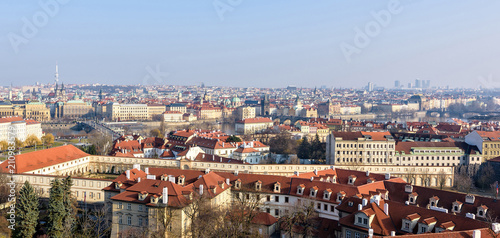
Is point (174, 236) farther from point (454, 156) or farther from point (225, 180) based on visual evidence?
point (454, 156)

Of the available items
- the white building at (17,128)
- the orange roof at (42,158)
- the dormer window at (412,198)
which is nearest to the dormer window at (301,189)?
the dormer window at (412,198)

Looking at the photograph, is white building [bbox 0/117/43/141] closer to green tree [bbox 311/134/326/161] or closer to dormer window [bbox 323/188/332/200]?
green tree [bbox 311/134/326/161]

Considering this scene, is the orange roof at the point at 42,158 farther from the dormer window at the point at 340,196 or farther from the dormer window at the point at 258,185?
the dormer window at the point at 340,196

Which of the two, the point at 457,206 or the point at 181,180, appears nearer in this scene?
the point at 457,206

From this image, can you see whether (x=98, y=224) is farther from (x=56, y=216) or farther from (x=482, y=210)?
(x=482, y=210)

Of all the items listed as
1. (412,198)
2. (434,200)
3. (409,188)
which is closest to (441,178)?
(409,188)

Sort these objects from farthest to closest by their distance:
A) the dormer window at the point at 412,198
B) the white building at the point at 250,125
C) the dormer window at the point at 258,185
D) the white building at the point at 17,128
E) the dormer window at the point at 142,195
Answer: the white building at the point at 250,125, the white building at the point at 17,128, the dormer window at the point at 258,185, the dormer window at the point at 412,198, the dormer window at the point at 142,195

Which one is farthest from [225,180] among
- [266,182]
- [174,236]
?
[174,236]
